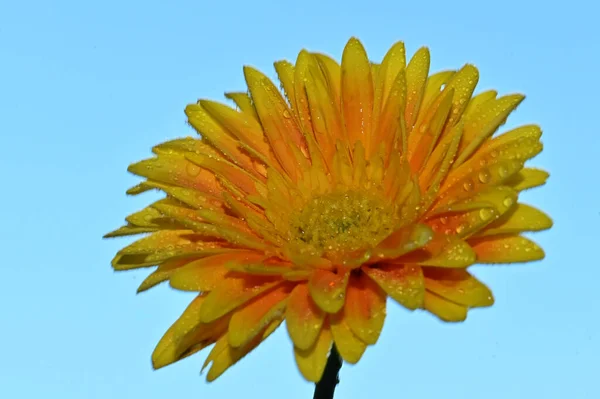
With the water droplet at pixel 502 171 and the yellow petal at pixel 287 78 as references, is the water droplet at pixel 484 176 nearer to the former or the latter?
the water droplet at pixel 502 171

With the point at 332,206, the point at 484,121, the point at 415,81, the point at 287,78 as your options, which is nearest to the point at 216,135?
the point at 287,78

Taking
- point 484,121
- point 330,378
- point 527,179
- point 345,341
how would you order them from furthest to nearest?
1. point 484,121
2. point 527,179
3. point 330,378
4. point 345,341

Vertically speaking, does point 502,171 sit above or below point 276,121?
below

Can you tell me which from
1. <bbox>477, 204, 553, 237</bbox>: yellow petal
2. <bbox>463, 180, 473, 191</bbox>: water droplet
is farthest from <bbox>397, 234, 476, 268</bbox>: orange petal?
<bbox>463, 180, 473, 191</bbox>: water droplet

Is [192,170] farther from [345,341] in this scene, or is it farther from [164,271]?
[345,341]

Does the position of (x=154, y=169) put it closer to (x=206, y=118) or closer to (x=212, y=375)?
(x=206, y=118)

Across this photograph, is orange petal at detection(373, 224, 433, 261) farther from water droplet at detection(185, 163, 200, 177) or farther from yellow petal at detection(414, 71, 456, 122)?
water droplet at detection(185, 163, 200, 177)
